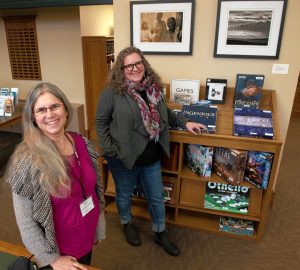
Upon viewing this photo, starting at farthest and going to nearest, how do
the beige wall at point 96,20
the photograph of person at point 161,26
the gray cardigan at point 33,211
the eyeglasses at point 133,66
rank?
the beige wall at point 96,20
the photograph of person at point 161,26
the eyeglasses at point 133,66
the gray cardigan at point 33,211

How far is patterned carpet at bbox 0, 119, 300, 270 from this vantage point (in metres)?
2.07

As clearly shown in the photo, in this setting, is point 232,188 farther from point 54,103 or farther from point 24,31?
point 24,31

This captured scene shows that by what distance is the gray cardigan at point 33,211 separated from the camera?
1059 mm

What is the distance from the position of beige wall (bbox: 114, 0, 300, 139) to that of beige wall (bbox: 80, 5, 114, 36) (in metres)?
1.85

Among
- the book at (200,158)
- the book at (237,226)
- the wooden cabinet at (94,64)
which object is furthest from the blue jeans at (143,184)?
the wooden cabinet at (94,64)

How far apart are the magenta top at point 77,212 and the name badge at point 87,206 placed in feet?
0.05

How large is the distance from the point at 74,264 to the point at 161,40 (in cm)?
191

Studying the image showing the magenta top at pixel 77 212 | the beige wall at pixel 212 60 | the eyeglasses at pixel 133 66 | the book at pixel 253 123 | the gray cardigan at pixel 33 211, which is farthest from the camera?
the beige wall at pixel 212 60

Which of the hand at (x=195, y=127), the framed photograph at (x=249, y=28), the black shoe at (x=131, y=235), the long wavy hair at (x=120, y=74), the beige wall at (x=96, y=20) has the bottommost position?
the black shoe at (x=131, y=235)

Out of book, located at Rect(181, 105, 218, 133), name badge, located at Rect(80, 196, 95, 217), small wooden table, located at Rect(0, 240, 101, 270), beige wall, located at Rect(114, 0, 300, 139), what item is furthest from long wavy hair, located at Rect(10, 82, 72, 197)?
beige wall, located at Rect(114, 0, 300, 139)

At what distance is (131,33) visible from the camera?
242cm

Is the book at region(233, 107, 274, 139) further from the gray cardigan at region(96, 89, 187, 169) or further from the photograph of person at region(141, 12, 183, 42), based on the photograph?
the photograph of person at region(141, 12, 183, 42)

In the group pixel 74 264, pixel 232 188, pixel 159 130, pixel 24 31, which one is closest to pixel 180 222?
pixel 232 188

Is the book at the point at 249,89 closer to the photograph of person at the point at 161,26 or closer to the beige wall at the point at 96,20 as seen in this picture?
the photograph of person at the point at 161,26
